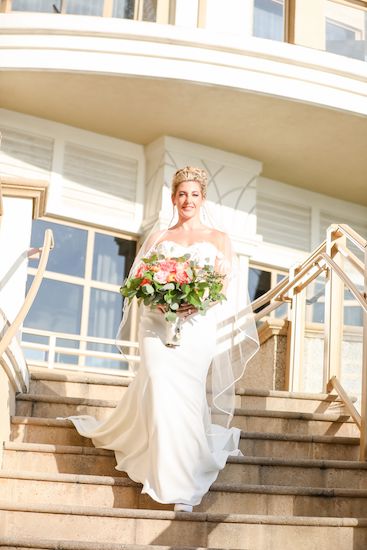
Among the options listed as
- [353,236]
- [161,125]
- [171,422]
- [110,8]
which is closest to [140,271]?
[171,422]

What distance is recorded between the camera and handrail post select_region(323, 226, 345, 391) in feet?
21.8

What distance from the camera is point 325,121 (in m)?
10.5

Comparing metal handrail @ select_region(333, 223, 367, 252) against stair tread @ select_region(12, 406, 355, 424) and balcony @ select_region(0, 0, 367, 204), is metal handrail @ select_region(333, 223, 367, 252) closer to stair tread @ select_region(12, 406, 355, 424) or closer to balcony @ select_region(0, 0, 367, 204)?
stair tread @ select_region(12, 406, 355, 424)

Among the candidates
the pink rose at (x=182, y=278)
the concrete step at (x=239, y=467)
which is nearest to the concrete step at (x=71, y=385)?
the concrete step at (x=239, y=467)

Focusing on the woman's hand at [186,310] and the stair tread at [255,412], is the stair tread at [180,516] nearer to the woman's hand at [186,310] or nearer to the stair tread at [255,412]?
the woman's hand at [186,310]

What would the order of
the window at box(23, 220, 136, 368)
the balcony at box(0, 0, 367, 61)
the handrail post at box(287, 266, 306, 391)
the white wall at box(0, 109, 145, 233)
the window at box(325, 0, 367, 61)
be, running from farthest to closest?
the window at box(23, 220, 136, 368), the white wall at box(0, 109, 145, 233), the window at box(325, 0, 367, 61), the balcony at box(0, 0, 367, 61), the handrail post at box(287, 266, 306, 391)

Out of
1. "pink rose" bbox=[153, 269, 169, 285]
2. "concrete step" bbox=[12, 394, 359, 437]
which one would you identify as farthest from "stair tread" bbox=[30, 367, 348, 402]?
"pink rose" bbox=[153, 269, 169, 285]

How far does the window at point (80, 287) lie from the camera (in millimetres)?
10719

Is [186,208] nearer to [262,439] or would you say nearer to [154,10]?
[262,439]

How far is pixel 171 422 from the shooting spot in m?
4.76

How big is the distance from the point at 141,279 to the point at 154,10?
5536 mm

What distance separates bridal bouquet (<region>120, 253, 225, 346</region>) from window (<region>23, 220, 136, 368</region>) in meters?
5.59

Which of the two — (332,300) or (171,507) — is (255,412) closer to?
(332,300)

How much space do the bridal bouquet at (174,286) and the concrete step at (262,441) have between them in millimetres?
915
